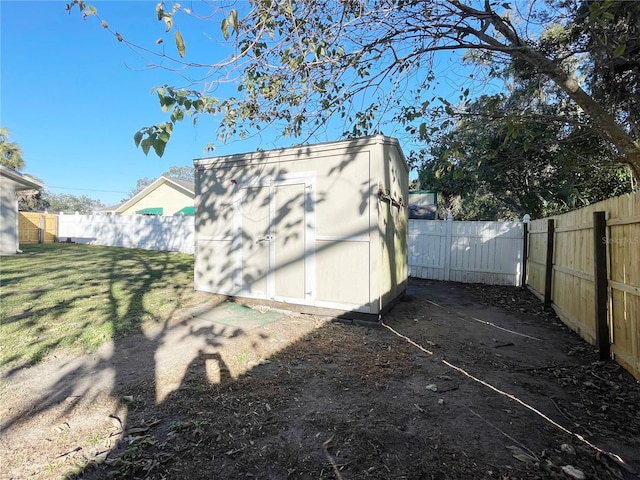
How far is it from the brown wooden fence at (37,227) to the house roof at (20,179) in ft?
17.6

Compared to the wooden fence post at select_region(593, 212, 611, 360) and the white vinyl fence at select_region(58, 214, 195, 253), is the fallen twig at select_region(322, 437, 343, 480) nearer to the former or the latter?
the wooden fence post at select_region(593, 212, 611, 360)

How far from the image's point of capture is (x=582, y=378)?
3.23 m

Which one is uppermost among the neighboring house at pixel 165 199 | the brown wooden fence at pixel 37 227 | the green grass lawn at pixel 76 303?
the neighboring house at pixel 165 199

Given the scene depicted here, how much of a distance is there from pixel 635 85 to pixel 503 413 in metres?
6.21

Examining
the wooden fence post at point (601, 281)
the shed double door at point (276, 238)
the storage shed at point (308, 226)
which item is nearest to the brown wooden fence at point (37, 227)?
the storage shed at point (308, 226)

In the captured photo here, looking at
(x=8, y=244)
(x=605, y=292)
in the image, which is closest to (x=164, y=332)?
(x=605, y=292)

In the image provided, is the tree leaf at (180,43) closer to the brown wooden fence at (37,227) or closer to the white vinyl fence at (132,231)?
the white vinyl fence at (132,231)

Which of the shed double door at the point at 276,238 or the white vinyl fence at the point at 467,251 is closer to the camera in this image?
the shed double door at the point at 276,238

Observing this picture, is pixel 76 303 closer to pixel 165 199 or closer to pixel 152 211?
pixel 165 199

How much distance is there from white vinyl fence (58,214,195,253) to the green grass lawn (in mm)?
6172

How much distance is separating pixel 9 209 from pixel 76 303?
10439 mm

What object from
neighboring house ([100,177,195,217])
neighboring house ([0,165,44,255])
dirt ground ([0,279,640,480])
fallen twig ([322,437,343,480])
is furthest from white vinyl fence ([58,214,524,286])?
neighboring house ([100,177,195,217])

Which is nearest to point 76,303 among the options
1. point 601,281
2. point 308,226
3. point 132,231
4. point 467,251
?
point 308,226

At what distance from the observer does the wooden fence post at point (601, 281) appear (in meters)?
3.61
